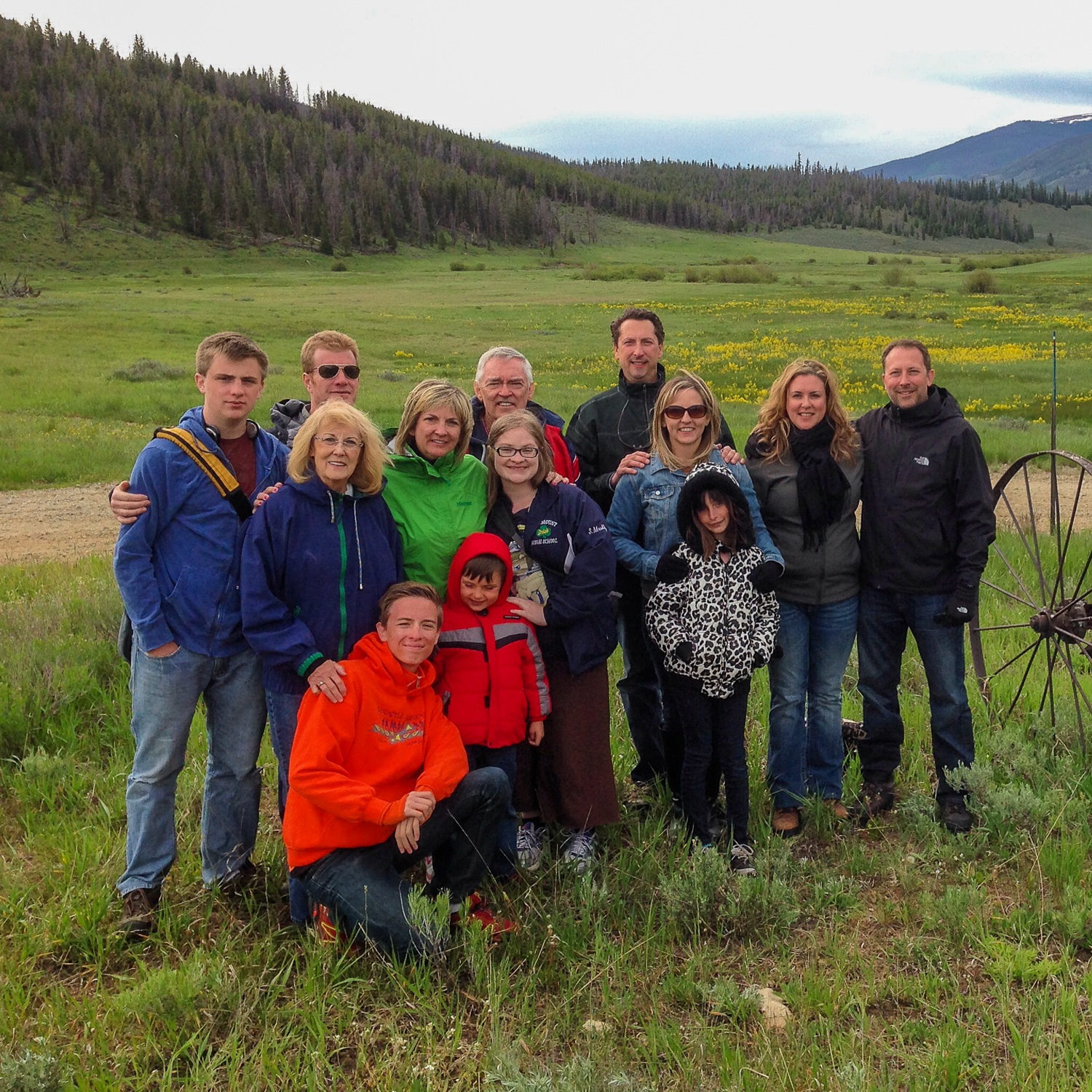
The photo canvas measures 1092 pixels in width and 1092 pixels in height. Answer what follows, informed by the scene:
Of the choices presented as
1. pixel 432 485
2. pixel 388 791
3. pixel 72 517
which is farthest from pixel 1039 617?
pixel 72 517

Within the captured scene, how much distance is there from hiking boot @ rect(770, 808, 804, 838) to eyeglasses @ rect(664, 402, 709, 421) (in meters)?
2.02

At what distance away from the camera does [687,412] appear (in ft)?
14.4

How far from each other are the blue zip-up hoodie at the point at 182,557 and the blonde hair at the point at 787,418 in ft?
8.42

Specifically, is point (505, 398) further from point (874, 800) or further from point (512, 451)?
point (874, 800)

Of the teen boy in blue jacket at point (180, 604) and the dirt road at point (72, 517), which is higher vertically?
the teen boy in blue jacket at point (180, 604)

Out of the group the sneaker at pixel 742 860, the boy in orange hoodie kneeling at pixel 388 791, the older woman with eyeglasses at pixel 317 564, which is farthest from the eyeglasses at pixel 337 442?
the sneaker at pixel 742 860

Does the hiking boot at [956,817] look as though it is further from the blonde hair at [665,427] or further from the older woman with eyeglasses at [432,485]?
the older woman with eyeglasses at [432,485]

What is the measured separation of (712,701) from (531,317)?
3666 centimetres

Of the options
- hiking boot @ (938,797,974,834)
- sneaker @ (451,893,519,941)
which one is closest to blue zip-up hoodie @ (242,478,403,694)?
sneaker @ (451,893,519,941)

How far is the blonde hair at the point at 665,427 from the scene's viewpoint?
4.36 meters

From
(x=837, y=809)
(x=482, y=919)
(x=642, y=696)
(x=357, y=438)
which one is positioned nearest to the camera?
(x=357, y=438)

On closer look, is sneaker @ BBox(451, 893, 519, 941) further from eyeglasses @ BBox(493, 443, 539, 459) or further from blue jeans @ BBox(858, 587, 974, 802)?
blue jeans @ BBox(858, 587, 974, 802)

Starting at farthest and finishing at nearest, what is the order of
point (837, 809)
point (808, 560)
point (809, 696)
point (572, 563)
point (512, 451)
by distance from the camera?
point (809, 696)
point (837, 809)
point (808, 560)
point (572, 563)
point (512, 451)

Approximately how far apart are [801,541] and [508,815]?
6.42 ft
